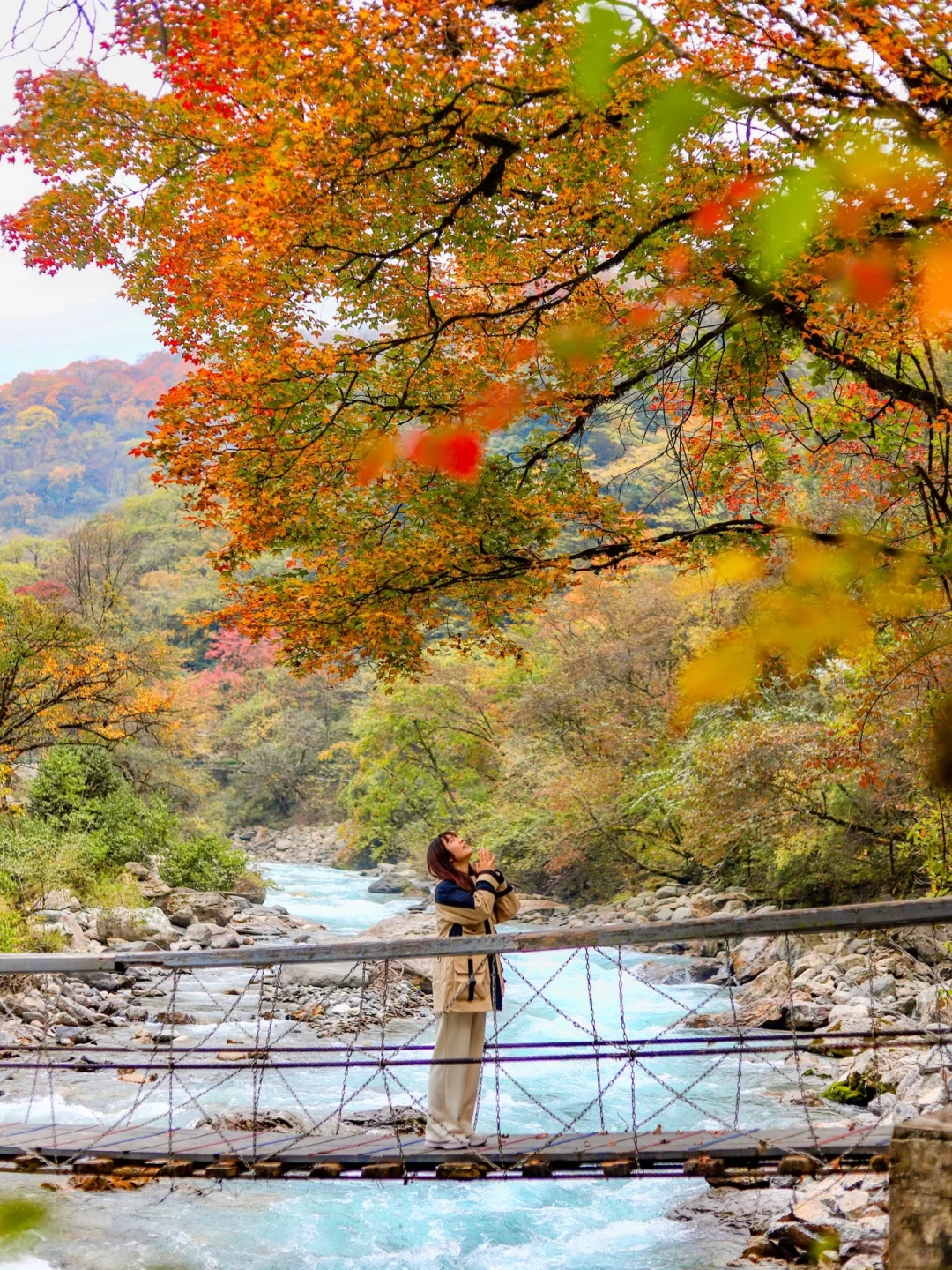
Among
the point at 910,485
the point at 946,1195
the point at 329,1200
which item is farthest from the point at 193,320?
the point at 946,1195

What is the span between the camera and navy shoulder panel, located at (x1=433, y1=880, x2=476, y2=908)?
18.7 feet

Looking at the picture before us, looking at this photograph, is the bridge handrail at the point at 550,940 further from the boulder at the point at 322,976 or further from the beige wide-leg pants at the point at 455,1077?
the boulder at the point at 322,976

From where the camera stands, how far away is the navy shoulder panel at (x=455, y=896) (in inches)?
224

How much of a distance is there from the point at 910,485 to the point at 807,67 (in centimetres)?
303

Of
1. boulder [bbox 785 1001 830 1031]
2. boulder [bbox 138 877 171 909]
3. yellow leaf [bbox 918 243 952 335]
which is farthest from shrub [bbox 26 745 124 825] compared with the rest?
yellow leaf [bbox 918 243 952 335]

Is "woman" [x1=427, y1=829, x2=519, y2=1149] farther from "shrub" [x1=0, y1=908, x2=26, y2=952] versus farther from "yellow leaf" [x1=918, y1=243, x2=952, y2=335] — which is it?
"shrub" [x1=0, y1=908, x2=26, y2=952]

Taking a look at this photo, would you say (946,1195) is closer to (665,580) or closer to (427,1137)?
(427,1137)

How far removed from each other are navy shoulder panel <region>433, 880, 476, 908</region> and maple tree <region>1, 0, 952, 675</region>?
1.97m

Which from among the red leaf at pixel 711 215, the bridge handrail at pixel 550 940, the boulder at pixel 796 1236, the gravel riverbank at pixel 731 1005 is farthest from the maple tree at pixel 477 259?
the boulder at pixel 796 1236

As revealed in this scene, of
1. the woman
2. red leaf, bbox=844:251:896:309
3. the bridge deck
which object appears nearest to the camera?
the bridge deck

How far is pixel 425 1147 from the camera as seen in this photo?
5.18m

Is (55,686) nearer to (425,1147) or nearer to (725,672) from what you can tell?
(425,1147)

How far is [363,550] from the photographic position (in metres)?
6.98

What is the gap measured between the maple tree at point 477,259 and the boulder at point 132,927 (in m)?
9.13
